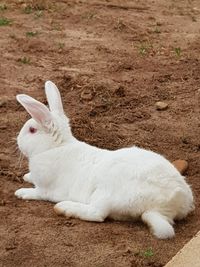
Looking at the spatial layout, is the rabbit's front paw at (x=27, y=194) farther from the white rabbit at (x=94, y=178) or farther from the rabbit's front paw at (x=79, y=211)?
the rabbit's front paw at (x=79, y=211)

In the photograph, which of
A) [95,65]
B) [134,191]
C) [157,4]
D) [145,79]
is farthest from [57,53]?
[134,191]

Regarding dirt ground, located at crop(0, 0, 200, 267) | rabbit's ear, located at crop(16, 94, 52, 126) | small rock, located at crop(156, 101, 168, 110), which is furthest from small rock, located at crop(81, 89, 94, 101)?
rabbit's ear, located at crop(16, 94, 52, 126)

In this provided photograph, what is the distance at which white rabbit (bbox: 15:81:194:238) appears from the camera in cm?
455

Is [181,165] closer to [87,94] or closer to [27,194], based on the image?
[27,194]

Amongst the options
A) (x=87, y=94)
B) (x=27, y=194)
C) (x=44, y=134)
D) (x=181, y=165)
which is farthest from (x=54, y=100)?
(x=87, y=94)

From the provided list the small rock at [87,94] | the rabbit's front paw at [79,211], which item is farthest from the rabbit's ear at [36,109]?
the small rock at [87,94]

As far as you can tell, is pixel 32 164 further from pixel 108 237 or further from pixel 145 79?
pixel 145 79

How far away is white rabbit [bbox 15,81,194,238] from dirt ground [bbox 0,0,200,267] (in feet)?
0.33

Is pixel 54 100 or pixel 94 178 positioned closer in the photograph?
pixel 94 178

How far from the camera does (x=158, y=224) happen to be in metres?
4.45

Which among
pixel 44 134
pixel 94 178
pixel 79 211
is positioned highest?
pixel 44 134

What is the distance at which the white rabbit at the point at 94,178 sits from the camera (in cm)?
455

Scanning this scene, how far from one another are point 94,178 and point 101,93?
2.48 m

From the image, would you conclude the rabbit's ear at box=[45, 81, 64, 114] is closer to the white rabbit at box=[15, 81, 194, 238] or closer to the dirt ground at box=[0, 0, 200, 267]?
the white rabbit at box=[15, 81, 194, 238]
